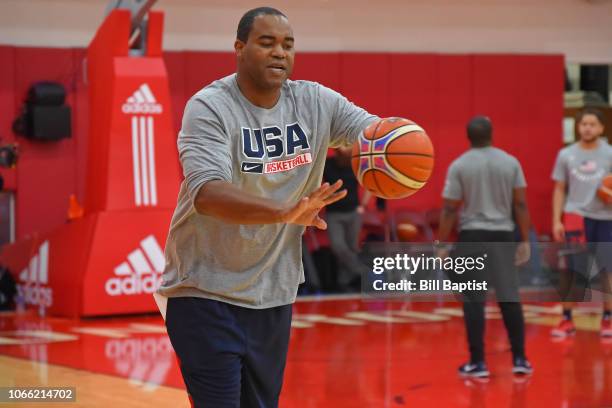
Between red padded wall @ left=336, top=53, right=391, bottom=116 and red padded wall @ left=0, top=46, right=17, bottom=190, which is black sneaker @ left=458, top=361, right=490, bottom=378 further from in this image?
red padded wall @ left=0, top=46, right=17, bottom=190

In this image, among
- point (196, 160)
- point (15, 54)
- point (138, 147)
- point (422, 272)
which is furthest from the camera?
point (15, 54)

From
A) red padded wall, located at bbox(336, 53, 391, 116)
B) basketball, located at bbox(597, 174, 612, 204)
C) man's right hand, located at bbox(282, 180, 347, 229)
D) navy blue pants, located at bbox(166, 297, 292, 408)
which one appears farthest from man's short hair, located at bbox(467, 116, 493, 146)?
red padded wall, located at bbox(336, 53, 391, 116)

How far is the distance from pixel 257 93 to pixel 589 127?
5971 millimetres

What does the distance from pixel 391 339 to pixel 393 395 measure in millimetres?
2858

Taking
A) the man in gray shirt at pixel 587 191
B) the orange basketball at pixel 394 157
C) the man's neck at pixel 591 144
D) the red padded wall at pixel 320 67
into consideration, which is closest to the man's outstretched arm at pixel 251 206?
the orange basketball at pixel 394 157

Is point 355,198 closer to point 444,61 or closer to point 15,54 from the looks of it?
point 444,61

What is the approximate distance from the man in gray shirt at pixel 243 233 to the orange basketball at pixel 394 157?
0.19m

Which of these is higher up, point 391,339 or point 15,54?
point 15,54

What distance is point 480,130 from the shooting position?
718cm

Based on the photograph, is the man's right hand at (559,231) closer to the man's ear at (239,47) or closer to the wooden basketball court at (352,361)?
the wooden basketball court at (352,361)

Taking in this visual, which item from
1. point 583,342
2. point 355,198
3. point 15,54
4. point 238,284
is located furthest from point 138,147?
point 238,284

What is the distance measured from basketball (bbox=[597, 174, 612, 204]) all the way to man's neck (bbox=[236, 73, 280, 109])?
532 cm

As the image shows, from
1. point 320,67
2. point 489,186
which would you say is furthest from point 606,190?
point 320,67

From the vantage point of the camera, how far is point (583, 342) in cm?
891
